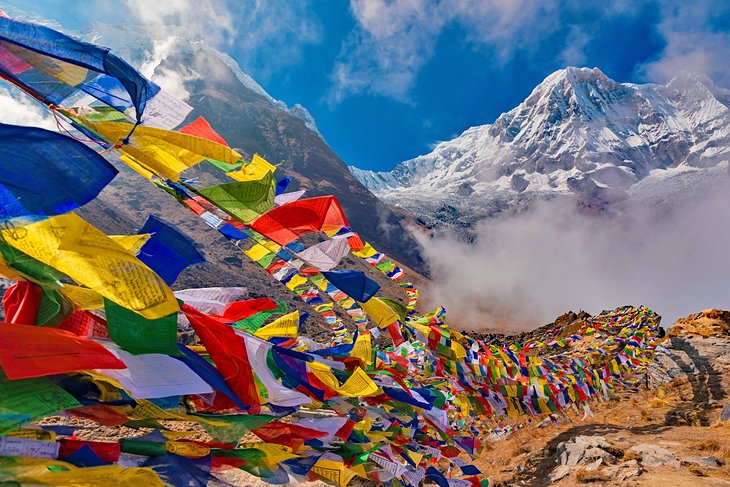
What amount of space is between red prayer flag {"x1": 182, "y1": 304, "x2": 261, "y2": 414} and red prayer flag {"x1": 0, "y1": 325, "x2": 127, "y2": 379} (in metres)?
0.59

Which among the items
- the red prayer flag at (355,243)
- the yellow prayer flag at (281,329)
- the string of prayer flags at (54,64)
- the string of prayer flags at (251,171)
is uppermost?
the red prayer flag at (355,243)

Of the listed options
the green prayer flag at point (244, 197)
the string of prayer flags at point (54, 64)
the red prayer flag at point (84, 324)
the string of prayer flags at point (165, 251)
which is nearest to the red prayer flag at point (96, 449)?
the red prayer flag at point (84, 324)

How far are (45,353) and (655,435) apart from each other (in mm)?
10694

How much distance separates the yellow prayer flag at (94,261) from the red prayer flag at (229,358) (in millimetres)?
566

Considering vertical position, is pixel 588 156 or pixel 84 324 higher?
pixel 588 156

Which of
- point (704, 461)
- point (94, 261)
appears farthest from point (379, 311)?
point (704, 461)

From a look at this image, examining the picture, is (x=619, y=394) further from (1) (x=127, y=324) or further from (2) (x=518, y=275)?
(2) (x=518, y=275)

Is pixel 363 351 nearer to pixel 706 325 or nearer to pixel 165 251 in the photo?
pixel 165 251

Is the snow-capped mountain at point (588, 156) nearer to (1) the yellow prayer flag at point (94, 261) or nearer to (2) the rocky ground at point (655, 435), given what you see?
(2) the rocky ground at point (655, 435)

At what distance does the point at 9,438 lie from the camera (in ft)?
4.46

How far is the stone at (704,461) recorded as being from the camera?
17.3 ft

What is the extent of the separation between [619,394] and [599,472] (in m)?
8.92

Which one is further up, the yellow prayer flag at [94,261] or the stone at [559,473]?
the stone at [559,473]

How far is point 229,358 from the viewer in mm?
2311
